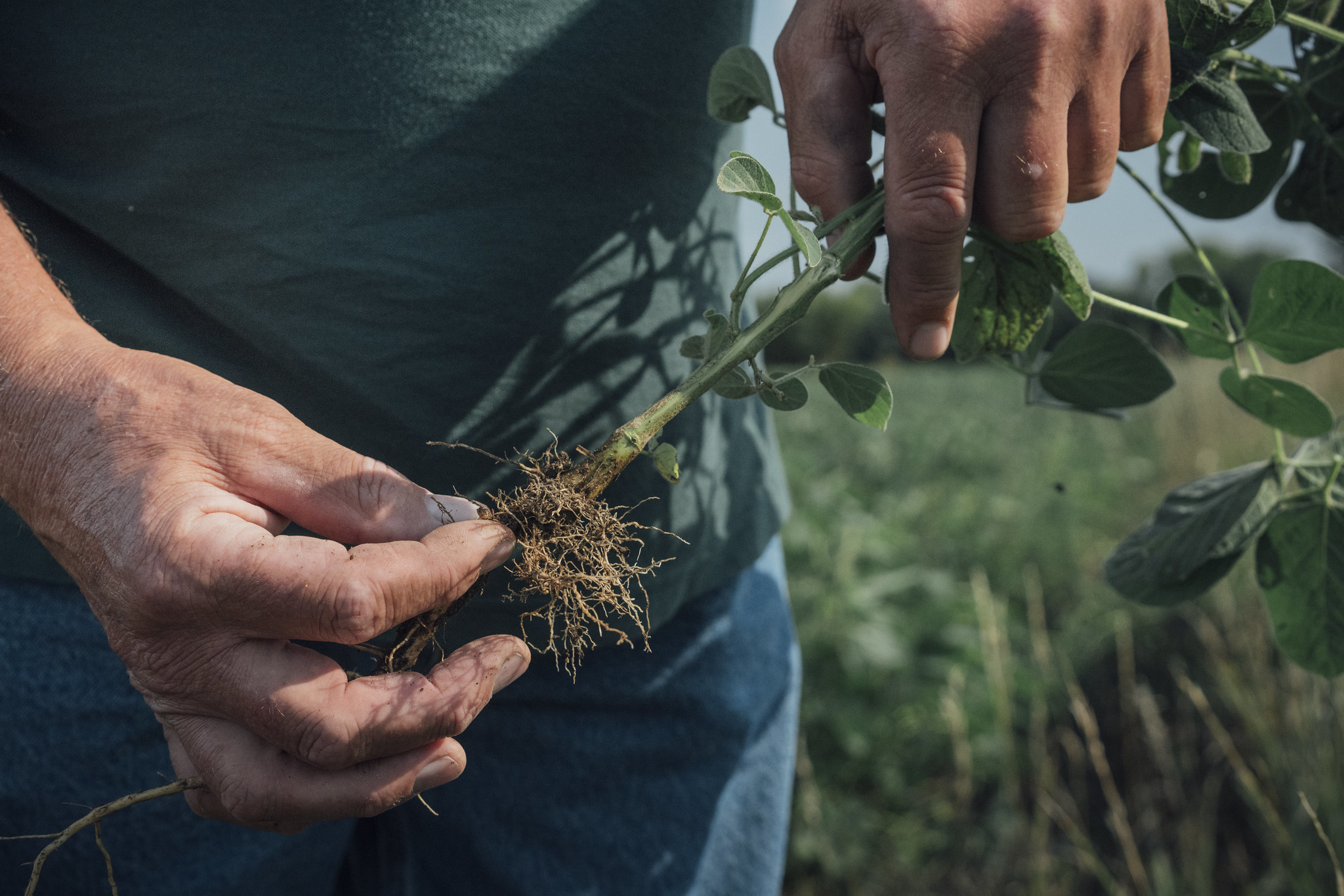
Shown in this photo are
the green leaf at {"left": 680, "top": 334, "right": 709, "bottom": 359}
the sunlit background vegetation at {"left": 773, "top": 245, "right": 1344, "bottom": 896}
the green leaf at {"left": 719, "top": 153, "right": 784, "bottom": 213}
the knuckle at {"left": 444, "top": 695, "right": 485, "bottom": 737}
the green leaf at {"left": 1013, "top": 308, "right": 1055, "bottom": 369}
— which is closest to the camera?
the green leaf at {"left": 719, "top": 153, "right": 784, "bottom": 213}

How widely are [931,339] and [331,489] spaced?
63 centimetres

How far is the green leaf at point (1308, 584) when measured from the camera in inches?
35.2

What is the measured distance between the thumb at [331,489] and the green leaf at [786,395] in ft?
1.25

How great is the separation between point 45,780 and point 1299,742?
10.2 ft

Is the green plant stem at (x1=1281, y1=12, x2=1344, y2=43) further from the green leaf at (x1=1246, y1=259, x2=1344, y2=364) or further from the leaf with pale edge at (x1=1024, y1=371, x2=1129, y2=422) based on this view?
the leaf with pale edge at (x1=1024, y1=371, x2=1129, y2=422)

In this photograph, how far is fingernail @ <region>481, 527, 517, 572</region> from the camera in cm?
76

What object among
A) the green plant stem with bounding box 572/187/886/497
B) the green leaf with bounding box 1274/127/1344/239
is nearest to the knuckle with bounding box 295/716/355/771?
the green plant stem with bounding box 572/187/886/497

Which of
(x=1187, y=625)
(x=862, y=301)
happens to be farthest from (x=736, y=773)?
(x=862, y=301)

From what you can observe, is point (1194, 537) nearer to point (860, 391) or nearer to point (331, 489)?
point (860, 391)

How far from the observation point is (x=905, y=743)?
124 inches

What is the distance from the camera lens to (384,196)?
95cm

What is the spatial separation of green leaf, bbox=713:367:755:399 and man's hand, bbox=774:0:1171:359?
0.59 feet

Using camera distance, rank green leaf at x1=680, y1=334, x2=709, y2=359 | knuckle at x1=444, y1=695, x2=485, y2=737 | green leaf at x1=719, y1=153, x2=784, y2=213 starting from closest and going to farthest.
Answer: green leaf at x1=719, y1=153, x2=784, y2=213, knuckle at x1=444, y1=695, x2=485, y2=737, green leaf at x1=680, y1=334, x2=709, y2=359

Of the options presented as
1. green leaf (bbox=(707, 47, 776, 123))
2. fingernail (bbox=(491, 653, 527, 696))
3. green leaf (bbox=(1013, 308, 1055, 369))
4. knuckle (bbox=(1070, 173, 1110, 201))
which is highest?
green leaf (bbox=(707, 47, 776, 123))
